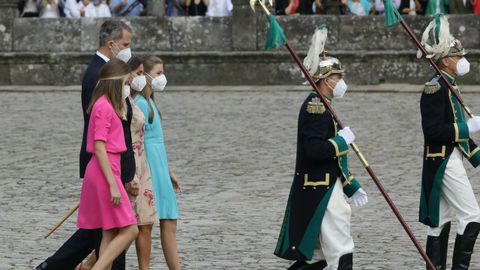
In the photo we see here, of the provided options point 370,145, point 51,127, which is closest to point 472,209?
point 370,145

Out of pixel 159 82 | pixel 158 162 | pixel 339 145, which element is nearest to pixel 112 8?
pixel 159 82

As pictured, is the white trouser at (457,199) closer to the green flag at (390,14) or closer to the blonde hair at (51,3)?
the green flag at (390,14)

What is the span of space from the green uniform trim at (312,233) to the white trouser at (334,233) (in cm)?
3

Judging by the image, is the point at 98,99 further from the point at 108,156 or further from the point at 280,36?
the point at 280,36

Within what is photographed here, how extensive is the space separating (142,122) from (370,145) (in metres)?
8.57

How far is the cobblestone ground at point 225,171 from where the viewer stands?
39.0 ft


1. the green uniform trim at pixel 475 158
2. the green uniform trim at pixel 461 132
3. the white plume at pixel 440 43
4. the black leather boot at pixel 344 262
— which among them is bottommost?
the black leather boot at pixel 344 262

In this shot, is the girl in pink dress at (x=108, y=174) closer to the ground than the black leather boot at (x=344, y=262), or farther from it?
farther from it

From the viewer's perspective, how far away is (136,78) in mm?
10336

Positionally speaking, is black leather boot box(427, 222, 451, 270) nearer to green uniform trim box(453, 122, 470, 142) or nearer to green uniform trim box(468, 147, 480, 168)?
green uniform trim box(468, 147, 480, 168)

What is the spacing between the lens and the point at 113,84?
9.72 m

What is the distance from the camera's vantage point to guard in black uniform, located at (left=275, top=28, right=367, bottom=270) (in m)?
9.82

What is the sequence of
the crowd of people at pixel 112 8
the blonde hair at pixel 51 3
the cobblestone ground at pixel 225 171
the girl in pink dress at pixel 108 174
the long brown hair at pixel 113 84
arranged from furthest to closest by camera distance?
the blonde hair at pixel 51 3
the crowd of people at pixel 112 8
the cobblestone ground at pixel 225 171
the long brown hair at pixel 113 84
the girl in pink dress at pixel 108 174

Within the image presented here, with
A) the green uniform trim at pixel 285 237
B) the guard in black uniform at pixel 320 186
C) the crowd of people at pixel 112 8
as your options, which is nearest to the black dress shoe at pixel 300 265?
the guard in black uniform at pixel 320 186
